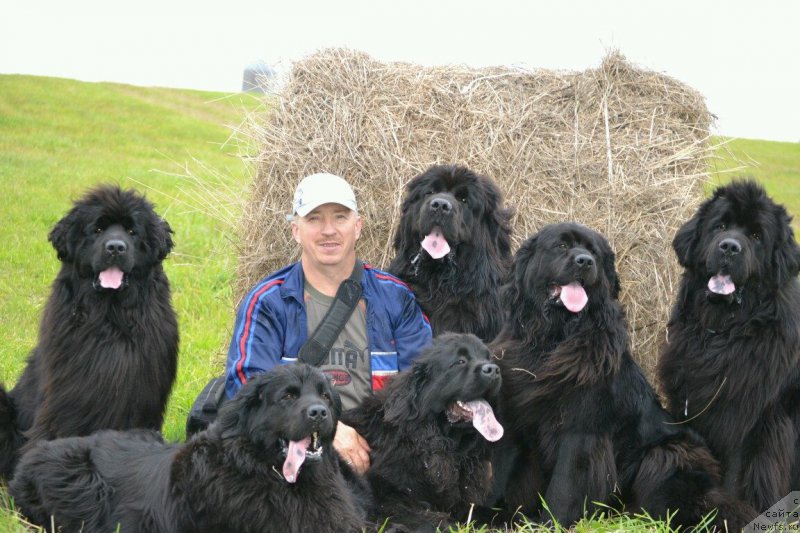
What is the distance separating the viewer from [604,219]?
6535 millimetres

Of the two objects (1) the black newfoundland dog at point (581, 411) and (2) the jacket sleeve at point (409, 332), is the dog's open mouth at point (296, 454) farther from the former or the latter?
(2) the jacket sleeve at point (409, 332)

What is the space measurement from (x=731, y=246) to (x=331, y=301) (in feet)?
7.93

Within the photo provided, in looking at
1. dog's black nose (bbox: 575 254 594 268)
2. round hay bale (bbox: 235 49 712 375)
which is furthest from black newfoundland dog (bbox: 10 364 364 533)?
round hay bale (bbox: 235 49 712 375)

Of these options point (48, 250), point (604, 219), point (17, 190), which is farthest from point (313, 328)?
point (17, 190)

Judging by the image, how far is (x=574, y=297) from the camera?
4855mm

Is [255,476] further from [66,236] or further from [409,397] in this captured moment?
[66,236]

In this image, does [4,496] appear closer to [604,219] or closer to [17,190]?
[604,219]

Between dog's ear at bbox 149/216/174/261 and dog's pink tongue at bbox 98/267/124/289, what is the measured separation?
0.90 feet

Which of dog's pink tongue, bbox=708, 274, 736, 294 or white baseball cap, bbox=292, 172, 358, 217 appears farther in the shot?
white baseball cap, bbox=292, 172, 358, 217

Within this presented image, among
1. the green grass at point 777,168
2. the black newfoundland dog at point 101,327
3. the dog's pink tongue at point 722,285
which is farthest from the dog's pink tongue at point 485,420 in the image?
the green grass at point 777,168

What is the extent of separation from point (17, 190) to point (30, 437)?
1081cm

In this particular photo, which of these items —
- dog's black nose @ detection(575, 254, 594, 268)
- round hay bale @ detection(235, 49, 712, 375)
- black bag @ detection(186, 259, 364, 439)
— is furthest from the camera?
round hay bale @ detection(235, 49, 712, 375)

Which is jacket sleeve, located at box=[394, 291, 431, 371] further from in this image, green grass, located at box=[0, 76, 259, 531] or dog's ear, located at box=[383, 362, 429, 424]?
green grass, located at box=[0, 76, 259, 531]

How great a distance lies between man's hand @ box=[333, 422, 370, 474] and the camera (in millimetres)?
4754
